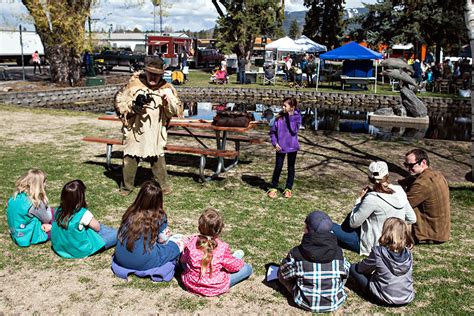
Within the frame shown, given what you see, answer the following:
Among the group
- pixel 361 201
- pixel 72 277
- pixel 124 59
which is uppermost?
pixel 124 59

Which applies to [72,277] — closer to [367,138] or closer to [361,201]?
[361,201]

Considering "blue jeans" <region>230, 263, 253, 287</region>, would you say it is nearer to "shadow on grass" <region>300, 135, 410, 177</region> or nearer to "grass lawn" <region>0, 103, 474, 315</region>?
"grass lawn" <region>0, 103, 474, 315</region>

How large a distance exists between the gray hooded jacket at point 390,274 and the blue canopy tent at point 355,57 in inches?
815

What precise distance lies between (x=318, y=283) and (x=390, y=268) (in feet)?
1.97

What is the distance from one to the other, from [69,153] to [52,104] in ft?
36.5

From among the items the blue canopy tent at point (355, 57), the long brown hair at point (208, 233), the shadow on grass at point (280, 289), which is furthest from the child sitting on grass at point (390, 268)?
the blue canopy tent at point (355, 57)

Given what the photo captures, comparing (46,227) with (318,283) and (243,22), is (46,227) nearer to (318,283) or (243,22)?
(318,283)

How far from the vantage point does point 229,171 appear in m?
8.33

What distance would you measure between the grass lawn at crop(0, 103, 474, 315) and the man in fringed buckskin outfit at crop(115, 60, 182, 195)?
0.66 metres

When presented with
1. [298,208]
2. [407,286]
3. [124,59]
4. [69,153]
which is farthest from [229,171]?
[124,59]

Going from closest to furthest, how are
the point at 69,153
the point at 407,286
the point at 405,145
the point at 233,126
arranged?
the point at 407,286, the point at 233,126, the point at 69,153, the point at 405,145

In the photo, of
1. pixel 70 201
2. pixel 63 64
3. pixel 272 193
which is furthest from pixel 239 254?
pixel 63 64

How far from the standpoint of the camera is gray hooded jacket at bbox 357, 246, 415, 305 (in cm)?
395

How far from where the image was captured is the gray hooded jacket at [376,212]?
475cm
